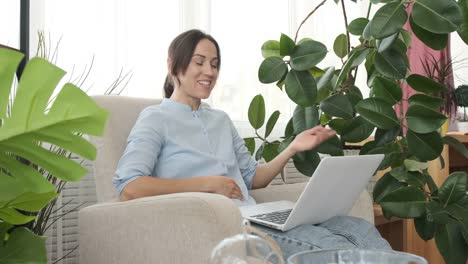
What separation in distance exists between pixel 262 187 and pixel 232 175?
0.62 feet

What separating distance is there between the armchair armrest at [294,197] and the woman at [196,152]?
2.4 inches

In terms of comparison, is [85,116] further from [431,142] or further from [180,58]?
[431,142]

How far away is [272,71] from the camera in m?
2.13

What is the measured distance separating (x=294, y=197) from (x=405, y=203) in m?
0.35

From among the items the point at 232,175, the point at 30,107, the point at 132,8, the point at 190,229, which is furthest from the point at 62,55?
the point at 30,107

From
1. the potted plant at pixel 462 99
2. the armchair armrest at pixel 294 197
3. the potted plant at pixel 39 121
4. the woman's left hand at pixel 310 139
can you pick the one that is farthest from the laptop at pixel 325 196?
the potted plant at pixel 462 99

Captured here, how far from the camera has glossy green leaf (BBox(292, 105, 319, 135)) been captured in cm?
220

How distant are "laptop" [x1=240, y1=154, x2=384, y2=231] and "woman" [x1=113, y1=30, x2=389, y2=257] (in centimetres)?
3

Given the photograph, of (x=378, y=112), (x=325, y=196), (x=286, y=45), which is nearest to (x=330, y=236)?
(x=325, y=196)

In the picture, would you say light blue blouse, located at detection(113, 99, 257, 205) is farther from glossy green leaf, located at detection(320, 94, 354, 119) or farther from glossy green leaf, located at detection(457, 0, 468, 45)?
glossy green leaf, located at detection(457, 0, 468, 45)

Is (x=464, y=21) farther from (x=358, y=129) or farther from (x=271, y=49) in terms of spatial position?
(x=271, y=49)

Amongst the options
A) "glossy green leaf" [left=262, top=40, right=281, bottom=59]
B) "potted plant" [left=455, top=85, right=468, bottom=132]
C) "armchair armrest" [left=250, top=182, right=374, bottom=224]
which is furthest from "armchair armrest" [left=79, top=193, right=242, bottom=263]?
"potted plant" [left=455, top=85, right=468, bottom=132]

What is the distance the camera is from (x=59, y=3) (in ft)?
7.02

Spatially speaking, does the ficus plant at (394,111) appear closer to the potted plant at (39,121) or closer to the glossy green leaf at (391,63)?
the glossy green leaf at (391,63)
